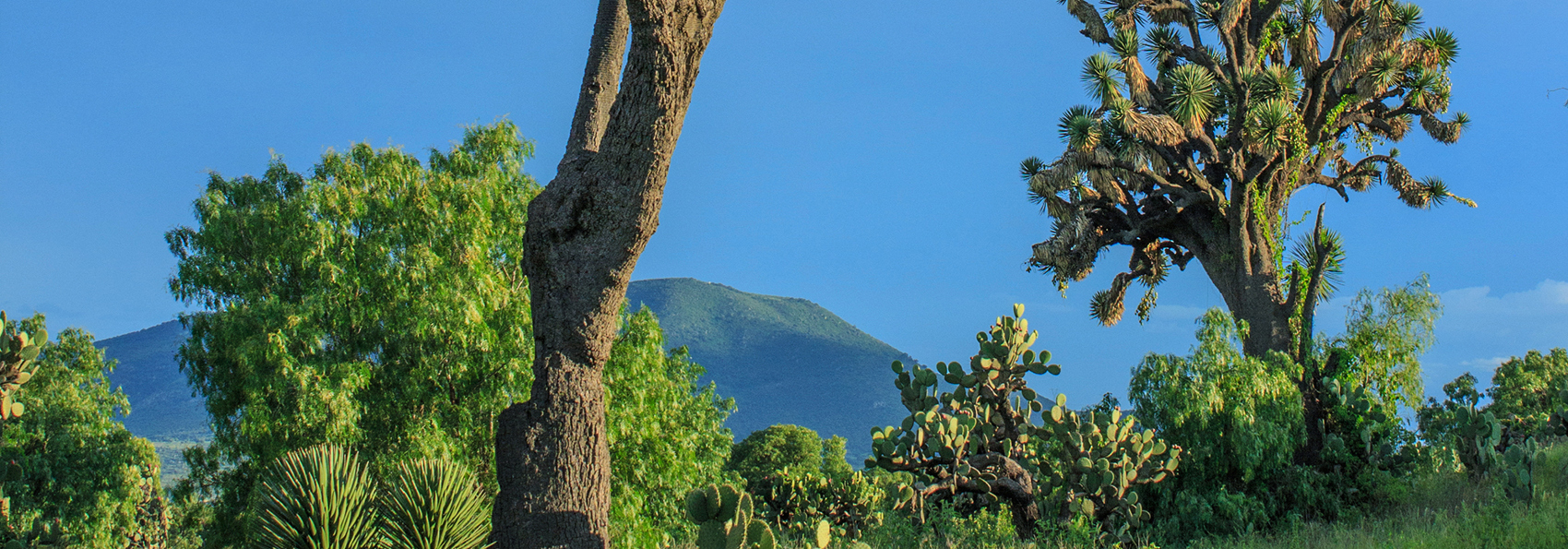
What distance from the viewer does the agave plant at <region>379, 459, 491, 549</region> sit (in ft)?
22.7

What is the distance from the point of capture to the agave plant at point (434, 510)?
6.92 meters

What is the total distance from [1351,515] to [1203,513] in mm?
2434

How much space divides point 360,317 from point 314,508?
10030 mm

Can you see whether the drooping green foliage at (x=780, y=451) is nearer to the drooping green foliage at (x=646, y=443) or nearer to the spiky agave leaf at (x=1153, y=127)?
the drooping green foliage at (x=646, y=443)

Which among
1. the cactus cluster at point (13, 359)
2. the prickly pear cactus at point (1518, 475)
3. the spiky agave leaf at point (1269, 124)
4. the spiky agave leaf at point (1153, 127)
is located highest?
the spiky agave leaf at point (1153, 127)

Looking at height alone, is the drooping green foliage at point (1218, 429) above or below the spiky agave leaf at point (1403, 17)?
below

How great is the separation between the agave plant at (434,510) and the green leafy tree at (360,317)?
8420 mm

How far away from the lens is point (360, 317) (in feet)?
53.7

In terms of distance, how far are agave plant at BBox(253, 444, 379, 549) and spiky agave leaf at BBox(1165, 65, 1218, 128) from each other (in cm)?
1625

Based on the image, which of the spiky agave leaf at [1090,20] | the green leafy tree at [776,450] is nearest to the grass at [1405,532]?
the spiky agave leaf at [1090,20]

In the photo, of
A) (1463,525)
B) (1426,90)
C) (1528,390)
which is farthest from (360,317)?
(1528,390)

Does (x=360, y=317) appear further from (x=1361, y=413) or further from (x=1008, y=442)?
(x=1361, y=413)

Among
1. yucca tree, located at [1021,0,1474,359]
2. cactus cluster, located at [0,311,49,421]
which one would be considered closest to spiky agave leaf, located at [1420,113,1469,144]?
yucca tree, located at [1021,0,1474,359]

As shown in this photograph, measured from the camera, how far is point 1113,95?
18.8 metres
